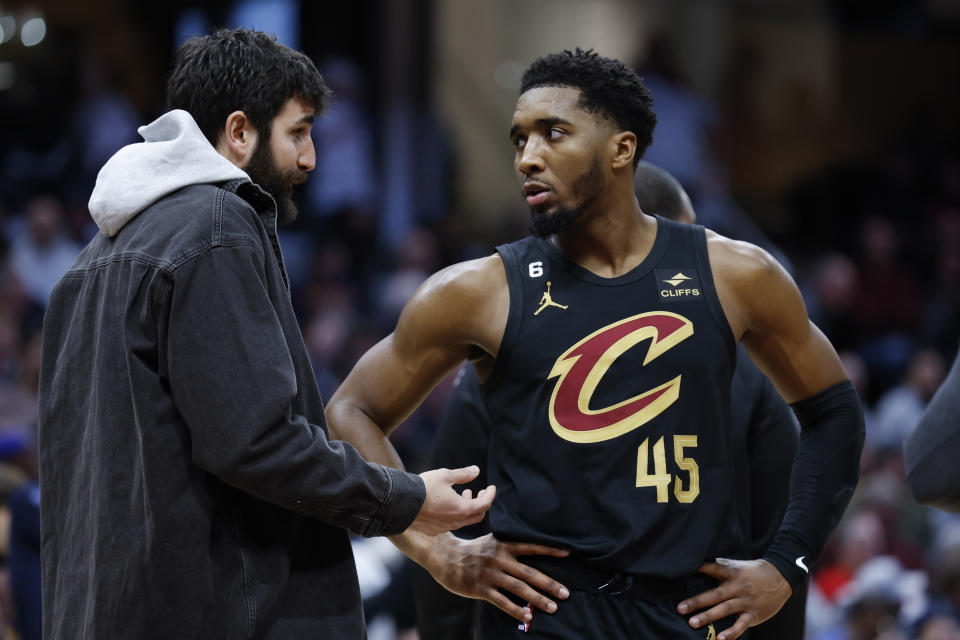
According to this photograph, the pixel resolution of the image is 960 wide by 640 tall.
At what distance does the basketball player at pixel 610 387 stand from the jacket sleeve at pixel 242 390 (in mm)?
614

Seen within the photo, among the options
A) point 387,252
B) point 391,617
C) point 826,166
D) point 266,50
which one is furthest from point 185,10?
point 266,50

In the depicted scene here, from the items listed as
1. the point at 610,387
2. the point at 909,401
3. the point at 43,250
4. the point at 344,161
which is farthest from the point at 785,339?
the point at 344,161

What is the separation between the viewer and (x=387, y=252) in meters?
10.6

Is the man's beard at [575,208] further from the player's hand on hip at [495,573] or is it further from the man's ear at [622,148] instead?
the player's hand on hip at [495,573]

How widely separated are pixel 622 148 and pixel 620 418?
0.67 meters

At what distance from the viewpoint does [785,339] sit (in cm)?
307

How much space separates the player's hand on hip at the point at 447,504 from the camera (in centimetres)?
261

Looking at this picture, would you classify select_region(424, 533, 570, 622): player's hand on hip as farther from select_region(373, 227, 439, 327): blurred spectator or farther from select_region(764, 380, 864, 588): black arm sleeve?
select_region(373, 227, 439, 327): blurred spectator

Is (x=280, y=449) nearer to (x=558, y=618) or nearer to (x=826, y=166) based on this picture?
(x=558, y=618)

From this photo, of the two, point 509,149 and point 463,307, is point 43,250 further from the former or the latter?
point 463,307

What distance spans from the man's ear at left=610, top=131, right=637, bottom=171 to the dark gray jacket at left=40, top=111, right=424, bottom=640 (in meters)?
0.87

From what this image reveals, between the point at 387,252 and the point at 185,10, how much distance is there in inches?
137

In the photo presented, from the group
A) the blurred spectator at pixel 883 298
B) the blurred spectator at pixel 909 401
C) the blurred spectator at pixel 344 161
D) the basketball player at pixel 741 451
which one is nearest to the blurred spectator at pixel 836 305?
the blurred spectator at pixel 883 298

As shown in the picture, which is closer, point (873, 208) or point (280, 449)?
point (280, 449)
